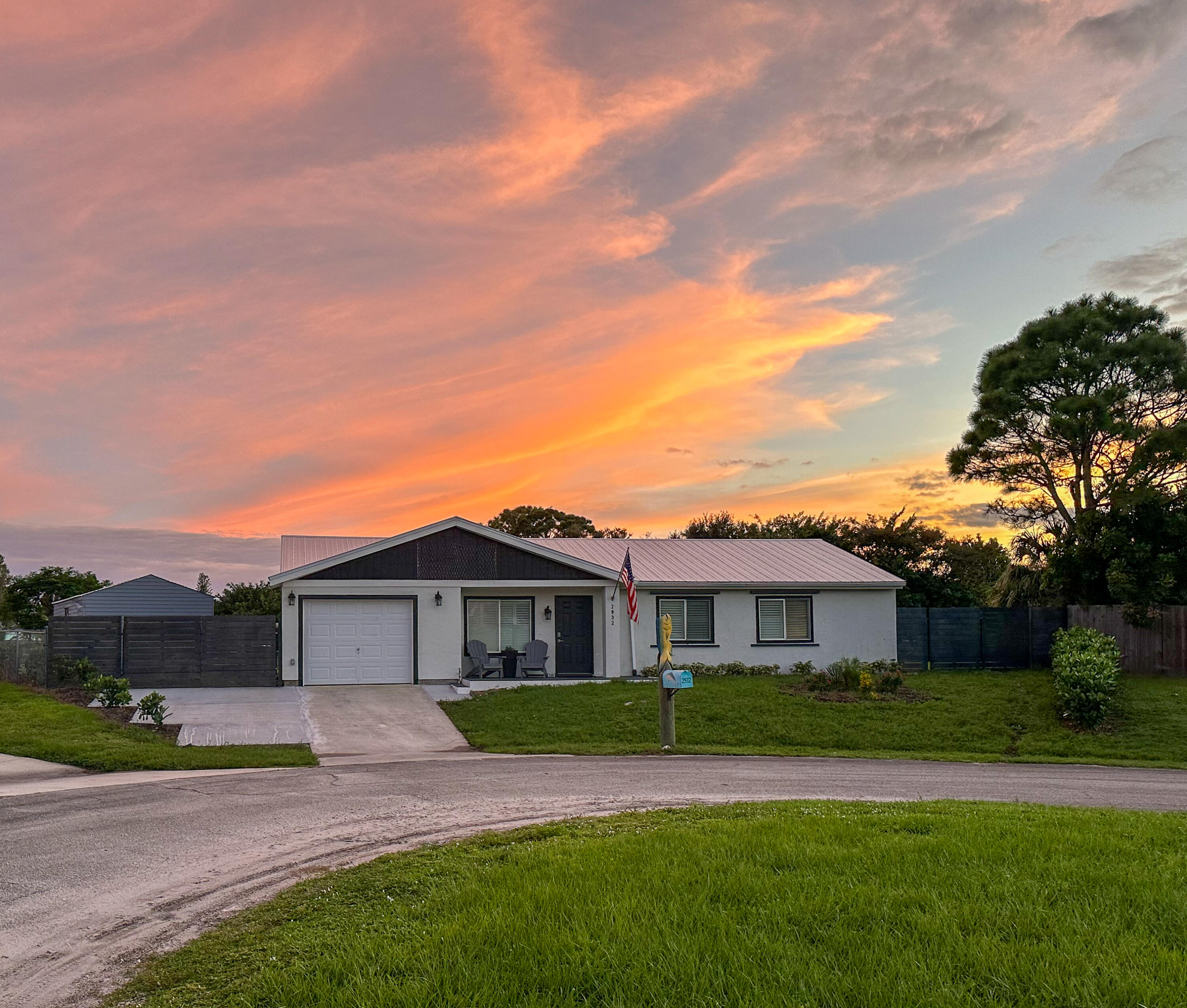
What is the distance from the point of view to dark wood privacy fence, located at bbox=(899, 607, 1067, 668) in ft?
94.9

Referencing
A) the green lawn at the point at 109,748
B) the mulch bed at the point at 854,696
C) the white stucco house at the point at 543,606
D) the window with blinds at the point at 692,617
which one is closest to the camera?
the green lawn at the point at 109,748

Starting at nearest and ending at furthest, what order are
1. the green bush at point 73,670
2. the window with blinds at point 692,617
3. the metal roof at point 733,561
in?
the green bush at point 73,670
the window with blinds at point 692,617
the metal roof at point 733,561

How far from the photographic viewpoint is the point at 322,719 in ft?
63.9

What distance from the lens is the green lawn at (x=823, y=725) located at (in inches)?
691

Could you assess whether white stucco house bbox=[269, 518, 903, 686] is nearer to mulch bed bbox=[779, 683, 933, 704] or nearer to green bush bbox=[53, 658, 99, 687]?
green bush bbox=[53, 658, 99, 687]

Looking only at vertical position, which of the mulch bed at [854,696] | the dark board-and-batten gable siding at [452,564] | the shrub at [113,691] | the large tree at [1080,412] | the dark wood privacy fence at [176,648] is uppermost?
the large tree at [1080,412]

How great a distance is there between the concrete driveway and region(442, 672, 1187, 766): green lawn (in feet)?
2.61

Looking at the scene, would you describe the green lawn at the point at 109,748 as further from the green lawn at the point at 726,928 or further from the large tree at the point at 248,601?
the large tree at the point at 248,601

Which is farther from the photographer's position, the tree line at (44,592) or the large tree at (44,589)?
the large tree at (44,589)

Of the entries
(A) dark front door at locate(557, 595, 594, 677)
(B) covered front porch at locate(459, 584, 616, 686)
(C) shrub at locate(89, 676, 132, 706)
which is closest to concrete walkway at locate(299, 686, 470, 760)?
(B) covered front porch at locate(459, 584, 616, 686)

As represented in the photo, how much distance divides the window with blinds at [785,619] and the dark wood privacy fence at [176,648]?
1299 cm

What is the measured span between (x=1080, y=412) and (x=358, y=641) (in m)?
24.6

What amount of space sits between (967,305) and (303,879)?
658 inches

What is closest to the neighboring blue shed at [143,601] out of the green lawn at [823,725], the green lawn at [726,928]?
the green lawn at [823,725]
